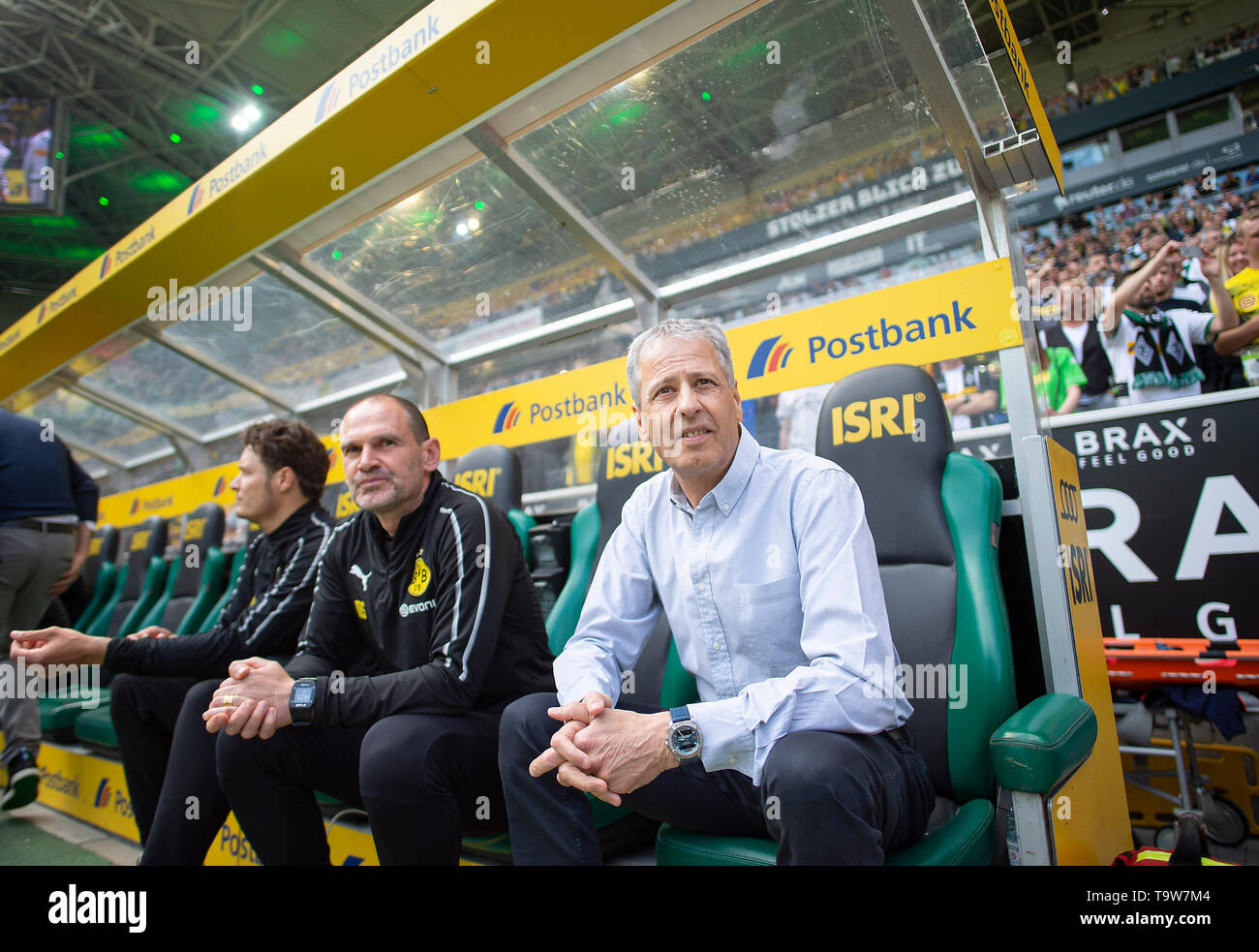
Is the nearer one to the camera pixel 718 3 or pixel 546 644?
pixel 546 644

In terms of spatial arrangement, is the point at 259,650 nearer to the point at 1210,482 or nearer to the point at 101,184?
the point at 1210,482

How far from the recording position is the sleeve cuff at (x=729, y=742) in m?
0.96

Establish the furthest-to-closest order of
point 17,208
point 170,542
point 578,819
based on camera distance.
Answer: point 17,208
point 170,542
point 578,819

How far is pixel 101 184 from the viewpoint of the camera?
10.8 metres

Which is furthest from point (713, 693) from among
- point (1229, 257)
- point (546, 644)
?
point (1229, 257)

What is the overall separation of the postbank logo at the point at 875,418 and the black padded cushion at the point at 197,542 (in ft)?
10.6

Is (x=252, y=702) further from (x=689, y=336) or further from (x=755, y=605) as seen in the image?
(x=689, y=336)

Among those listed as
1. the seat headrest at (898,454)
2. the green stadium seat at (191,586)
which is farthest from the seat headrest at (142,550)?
the seat headrest at (898,454)

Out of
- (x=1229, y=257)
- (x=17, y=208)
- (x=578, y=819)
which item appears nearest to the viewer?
(x=578, y=819)

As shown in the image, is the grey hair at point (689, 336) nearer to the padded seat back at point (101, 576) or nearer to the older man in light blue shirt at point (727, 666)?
the older man in light blue shirt at point (727, 666)

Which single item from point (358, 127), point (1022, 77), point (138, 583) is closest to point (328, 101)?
point (358, 127)

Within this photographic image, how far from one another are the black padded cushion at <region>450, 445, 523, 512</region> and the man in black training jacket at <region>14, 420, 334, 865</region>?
1.62 feet

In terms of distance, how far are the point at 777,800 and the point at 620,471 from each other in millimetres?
1161

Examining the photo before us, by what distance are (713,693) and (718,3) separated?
181 cm
